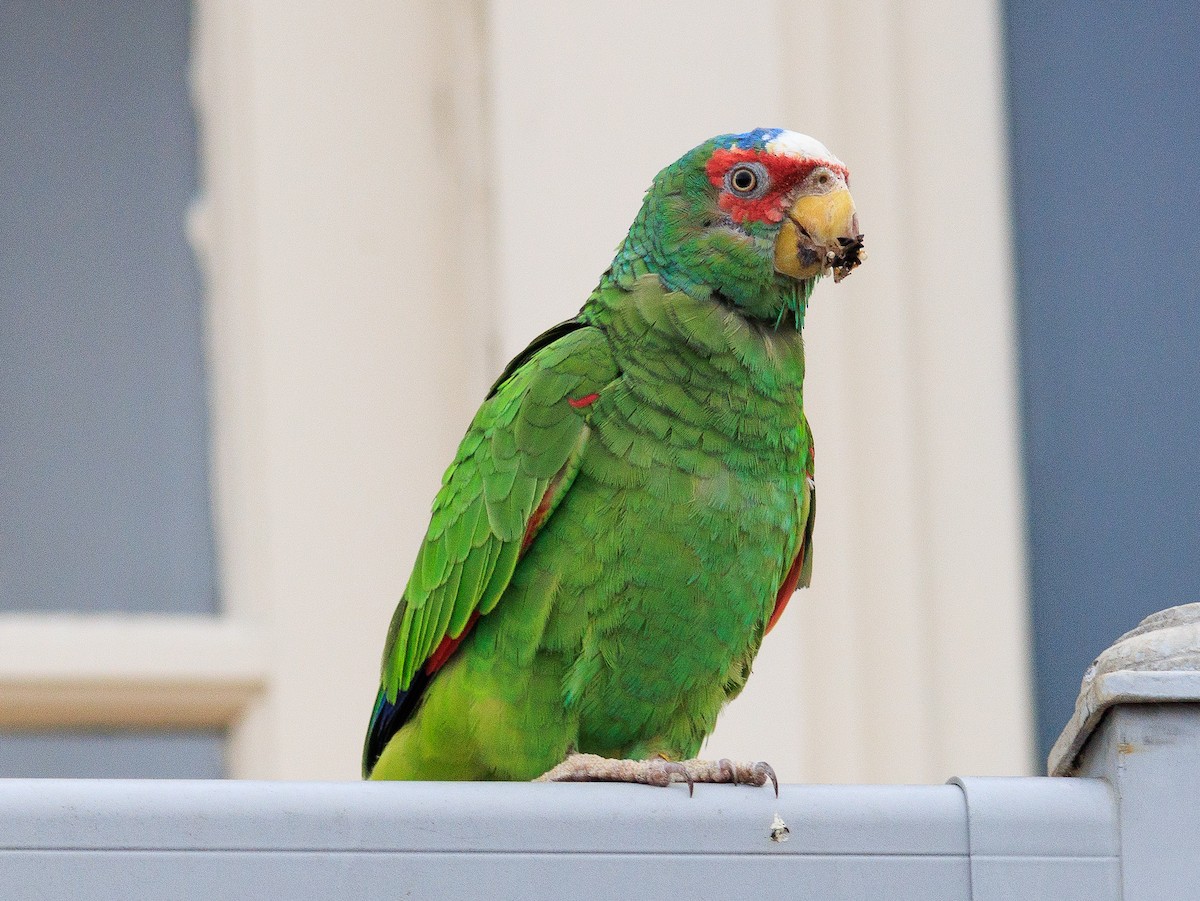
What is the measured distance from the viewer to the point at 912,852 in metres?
0.90

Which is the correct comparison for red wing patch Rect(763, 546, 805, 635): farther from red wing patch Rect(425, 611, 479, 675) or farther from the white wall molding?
the white wall molding

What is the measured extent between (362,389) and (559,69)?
59 centimetres

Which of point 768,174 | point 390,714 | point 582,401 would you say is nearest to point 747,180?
point 768,174

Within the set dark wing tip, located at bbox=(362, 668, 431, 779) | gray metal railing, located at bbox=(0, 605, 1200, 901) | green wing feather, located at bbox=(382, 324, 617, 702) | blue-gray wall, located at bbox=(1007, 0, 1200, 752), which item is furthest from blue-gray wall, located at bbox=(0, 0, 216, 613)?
gray metal railing, located at bbox=(0, 605, 1200, 901)

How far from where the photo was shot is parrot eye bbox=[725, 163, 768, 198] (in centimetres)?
154

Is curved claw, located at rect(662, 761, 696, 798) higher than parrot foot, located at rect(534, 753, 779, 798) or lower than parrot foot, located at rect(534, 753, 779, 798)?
higher

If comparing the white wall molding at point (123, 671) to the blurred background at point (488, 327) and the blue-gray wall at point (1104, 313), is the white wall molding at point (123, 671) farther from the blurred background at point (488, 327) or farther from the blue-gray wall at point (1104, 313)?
the blue-gray wall at point (1104, 313)

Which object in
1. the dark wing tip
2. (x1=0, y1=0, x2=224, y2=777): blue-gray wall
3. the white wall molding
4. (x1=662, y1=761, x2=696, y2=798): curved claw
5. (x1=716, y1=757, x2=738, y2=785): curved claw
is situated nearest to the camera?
(x1=662, y1=761, x2=696, y2=798): curved claw

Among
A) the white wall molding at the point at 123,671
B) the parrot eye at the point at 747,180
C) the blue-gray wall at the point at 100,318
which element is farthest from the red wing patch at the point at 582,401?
the blue-gray wall at the point at 100,318

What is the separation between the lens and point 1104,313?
2.56 m

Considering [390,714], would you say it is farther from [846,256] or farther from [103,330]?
[103,330]

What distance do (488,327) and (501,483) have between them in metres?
0.91

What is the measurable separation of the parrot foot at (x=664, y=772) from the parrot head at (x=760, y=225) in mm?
497

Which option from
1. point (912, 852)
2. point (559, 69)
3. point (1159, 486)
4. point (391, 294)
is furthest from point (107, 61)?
point (912, 852)
